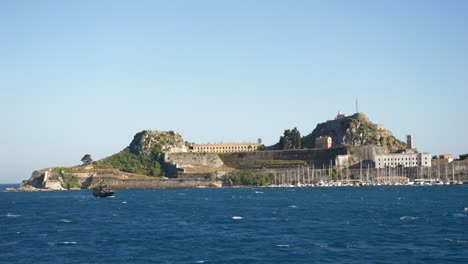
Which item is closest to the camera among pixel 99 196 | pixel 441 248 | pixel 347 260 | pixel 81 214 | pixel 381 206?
pixel 347 260

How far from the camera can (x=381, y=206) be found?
110812 millimetres

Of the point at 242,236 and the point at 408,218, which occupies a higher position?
the point at 408,218

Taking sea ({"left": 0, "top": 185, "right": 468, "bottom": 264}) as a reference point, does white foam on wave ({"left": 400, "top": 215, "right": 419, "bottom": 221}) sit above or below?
above

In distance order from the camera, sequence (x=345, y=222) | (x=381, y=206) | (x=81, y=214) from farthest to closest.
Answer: (x=381, y=206), (x=81, y=214), (x=345, y=222)

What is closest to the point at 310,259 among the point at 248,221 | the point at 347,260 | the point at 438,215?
the point at 347,260

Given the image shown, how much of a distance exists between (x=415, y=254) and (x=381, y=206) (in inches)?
2138

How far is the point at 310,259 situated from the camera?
185 feet

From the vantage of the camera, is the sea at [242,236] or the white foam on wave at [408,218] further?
the white foam on wave at [408,218]

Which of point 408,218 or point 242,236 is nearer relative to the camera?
point 242,236

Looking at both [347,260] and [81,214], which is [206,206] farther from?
[347,260]

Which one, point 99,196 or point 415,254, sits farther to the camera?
point 99,196

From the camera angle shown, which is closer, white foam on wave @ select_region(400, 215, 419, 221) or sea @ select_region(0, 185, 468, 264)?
sea @ select_region(0, 185, 468, 264)

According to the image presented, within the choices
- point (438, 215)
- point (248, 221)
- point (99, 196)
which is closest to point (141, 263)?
point (248, 221)

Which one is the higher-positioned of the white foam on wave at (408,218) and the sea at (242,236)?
the white foam on wave at (408,218)
